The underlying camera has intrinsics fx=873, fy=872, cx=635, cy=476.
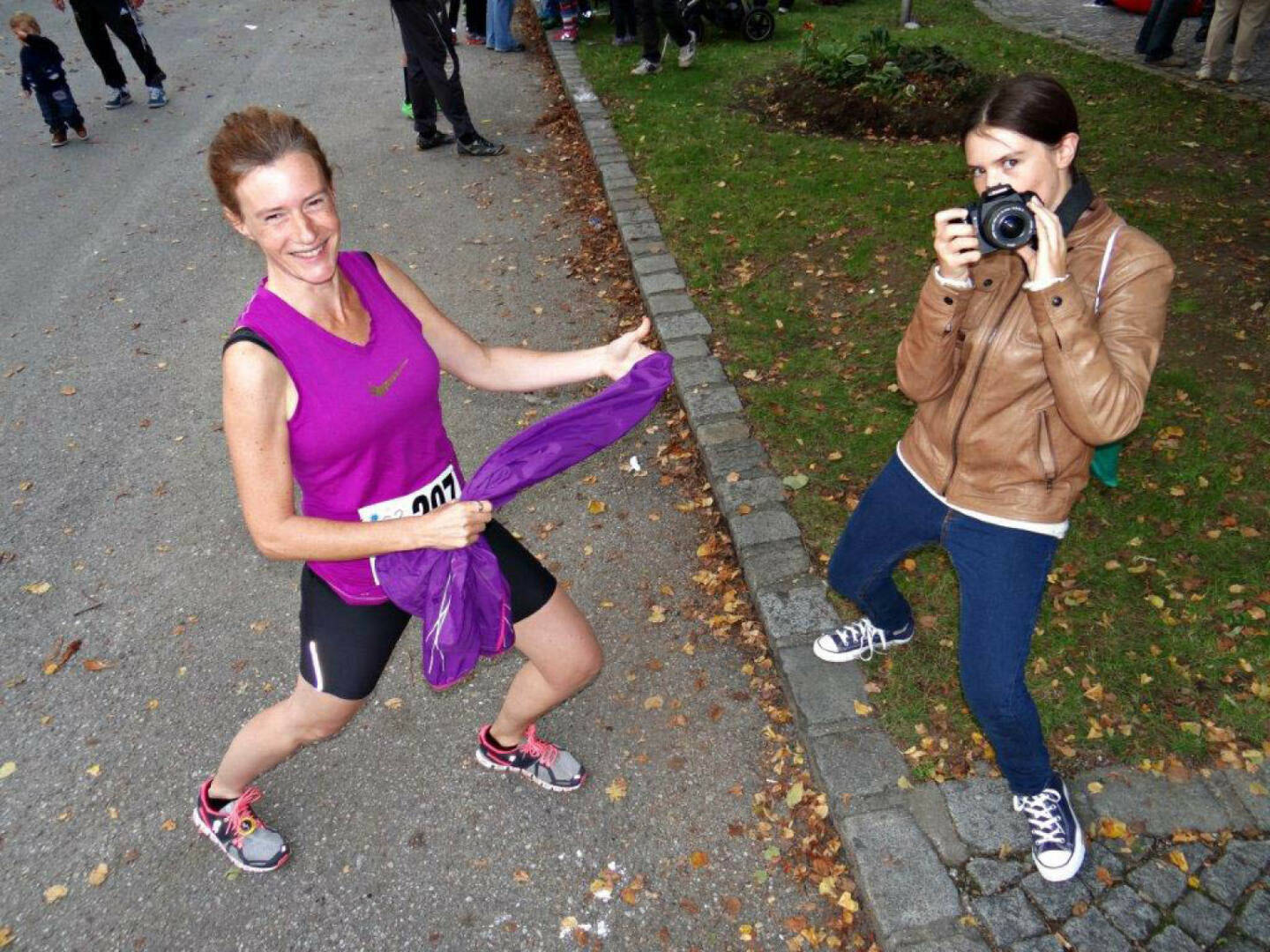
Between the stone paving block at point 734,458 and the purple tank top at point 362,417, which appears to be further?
the stone paving block at point 734,458

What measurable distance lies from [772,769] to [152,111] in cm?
1335

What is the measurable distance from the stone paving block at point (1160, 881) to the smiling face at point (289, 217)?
3321 millimetres

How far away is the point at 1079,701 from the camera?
11.9ft

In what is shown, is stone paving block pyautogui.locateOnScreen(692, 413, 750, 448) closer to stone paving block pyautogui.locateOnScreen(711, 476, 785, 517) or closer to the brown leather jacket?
stone paving block pyautogui.locateOnScreen(711, 476, 785, 517)

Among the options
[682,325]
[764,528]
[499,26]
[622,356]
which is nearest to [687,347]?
[682,325]

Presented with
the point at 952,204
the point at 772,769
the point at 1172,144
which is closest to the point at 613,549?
the point at 772,769

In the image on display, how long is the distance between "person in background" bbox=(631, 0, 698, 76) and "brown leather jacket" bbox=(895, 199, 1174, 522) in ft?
33.1

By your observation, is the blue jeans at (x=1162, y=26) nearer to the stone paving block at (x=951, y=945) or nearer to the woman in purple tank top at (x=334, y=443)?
the woman in purple tank top at (x=334, y=443)

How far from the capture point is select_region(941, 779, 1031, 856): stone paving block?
3162 mm

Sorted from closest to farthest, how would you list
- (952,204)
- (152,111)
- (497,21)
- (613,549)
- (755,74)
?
1. (613,549)
2. (952,204)
3. (755,74)
4. (152,111)
5. (497,21)

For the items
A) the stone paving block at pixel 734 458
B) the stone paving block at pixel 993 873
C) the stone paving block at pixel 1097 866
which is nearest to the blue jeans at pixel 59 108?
the stone paving block at pixel 734 458

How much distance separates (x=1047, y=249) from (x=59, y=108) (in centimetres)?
1296

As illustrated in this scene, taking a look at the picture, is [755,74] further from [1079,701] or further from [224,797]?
[224,797]

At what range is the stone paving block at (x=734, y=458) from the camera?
16.4ft
